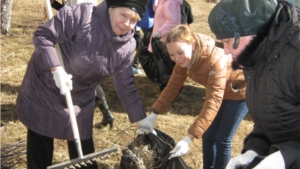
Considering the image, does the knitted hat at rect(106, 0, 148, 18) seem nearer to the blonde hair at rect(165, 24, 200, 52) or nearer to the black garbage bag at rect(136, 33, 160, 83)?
the blonde hair at rect(165, 24, 200, 52)

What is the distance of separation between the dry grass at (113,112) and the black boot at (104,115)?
0.25ft

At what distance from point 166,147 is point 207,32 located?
509 centimetres

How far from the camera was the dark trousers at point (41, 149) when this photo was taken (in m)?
2.31

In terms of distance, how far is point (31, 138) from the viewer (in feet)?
7.57

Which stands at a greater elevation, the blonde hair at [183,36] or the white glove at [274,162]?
the blonde hair at [183,36]

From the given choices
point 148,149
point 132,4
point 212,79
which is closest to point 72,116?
point 148,149

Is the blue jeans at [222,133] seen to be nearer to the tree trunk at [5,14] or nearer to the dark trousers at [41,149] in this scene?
the dark trousers at [41,149]

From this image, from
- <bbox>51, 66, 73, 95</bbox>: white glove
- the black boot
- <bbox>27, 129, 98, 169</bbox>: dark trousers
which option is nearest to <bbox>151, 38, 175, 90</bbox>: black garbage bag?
the black boot

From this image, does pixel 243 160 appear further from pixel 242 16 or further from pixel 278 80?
pixel 242 16

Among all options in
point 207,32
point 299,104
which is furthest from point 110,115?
point 207,32

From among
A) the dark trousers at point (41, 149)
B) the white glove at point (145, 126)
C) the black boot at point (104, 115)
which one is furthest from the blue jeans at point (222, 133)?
the black boot at point (104, 115)

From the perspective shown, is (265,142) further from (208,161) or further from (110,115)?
(110,115)

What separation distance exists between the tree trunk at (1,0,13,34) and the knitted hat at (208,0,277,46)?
16.3ft

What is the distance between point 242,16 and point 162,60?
97.6 inches
